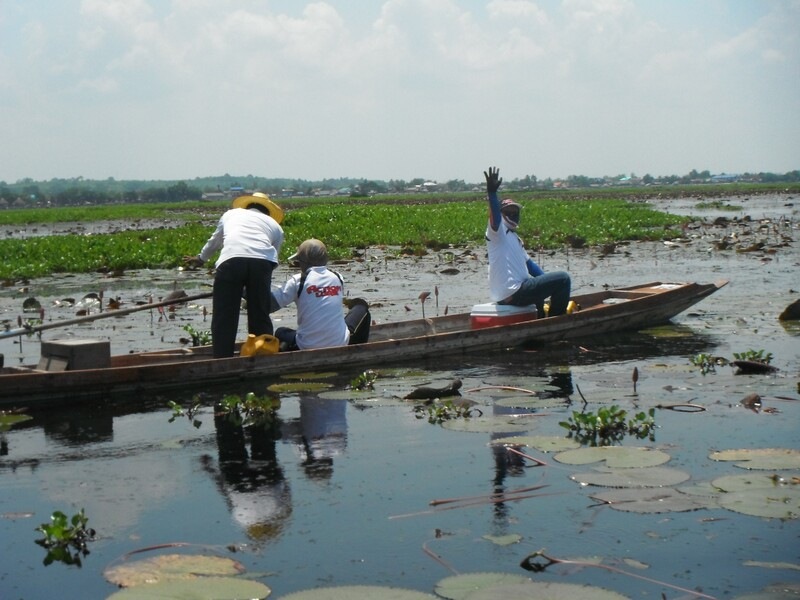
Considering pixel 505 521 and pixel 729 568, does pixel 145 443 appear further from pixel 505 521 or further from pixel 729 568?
pixel 729 568

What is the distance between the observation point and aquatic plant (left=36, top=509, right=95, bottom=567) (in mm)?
5297

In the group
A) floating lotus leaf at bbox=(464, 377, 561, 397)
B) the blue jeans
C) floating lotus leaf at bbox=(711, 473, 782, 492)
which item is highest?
the blue jeans

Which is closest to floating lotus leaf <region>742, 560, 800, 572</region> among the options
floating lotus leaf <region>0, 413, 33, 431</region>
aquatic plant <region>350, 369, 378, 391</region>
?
aquatic plant <region>350, 369, 378, 391</region>

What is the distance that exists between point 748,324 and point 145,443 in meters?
7.96

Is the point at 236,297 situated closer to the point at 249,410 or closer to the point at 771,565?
the point at 249,410

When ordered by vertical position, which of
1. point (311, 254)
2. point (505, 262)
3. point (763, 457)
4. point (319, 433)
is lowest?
point (319, 433)

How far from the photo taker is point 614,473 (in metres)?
6.27

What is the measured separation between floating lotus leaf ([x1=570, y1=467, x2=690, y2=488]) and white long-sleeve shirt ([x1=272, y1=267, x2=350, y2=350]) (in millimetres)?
4011

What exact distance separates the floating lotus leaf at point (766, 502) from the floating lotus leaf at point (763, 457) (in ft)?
1.25

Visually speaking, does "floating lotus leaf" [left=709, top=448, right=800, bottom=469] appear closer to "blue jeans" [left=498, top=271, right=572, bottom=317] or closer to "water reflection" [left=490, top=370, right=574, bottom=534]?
"water reflection" [left=490, top=370, right=574, bottom=534]

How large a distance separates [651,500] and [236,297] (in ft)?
16.0

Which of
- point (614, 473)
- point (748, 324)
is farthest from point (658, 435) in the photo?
point (748, 324)

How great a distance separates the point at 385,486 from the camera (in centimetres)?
636

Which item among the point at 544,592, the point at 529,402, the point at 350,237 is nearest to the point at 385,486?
the point at 544,592
